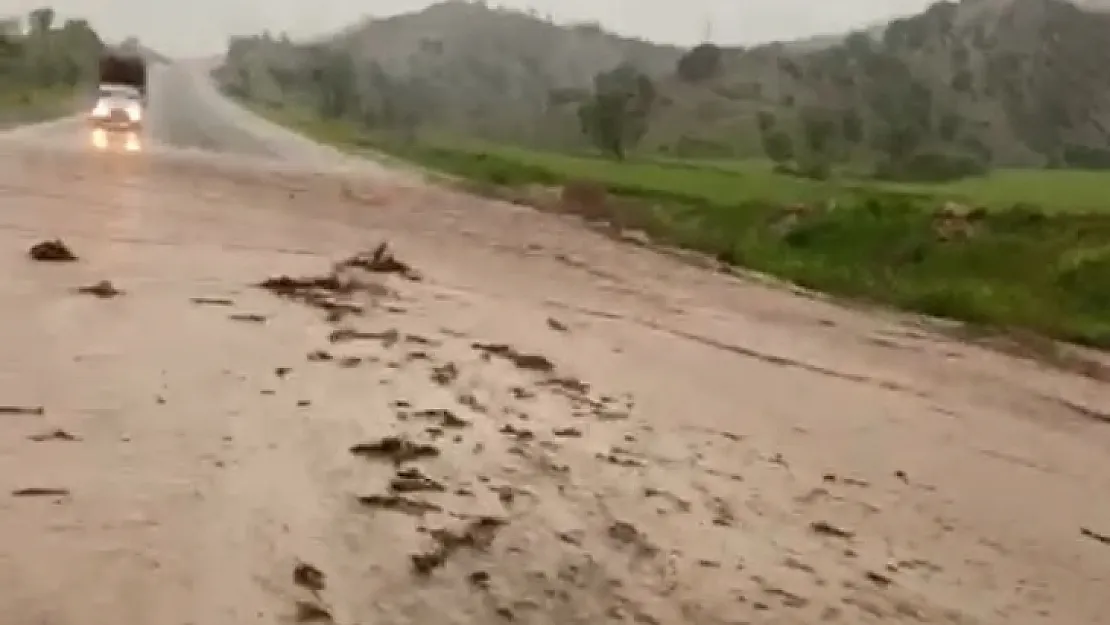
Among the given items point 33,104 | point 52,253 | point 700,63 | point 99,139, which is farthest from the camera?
point 700,63

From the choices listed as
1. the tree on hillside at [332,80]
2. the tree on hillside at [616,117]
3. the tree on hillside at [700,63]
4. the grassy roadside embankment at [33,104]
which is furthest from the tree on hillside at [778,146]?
the tree on hillside at [332,80]

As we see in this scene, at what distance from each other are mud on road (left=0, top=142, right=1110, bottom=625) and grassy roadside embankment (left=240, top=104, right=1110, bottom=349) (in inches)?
48.3

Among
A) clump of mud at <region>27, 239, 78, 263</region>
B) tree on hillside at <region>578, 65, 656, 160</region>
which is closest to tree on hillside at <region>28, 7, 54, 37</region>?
tree on hillside at <region>578, 65, 656, 160</region>

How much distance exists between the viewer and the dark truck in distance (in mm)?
20125

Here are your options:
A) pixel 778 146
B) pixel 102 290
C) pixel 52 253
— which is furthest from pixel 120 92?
pixel 102 290

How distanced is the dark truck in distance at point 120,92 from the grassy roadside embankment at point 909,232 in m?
6.14

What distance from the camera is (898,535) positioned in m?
5.46

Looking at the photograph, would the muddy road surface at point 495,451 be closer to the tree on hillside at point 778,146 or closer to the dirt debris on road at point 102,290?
the dirt debris on road at point 102,290

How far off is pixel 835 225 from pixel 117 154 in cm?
935

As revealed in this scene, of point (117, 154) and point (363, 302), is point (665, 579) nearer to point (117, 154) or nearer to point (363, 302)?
point (363, 302)

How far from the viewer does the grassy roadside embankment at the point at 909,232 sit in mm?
11391

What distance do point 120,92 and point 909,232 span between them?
1366cm

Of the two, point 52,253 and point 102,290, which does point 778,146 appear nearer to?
point 52,253

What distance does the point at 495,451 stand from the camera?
5.75 meters
